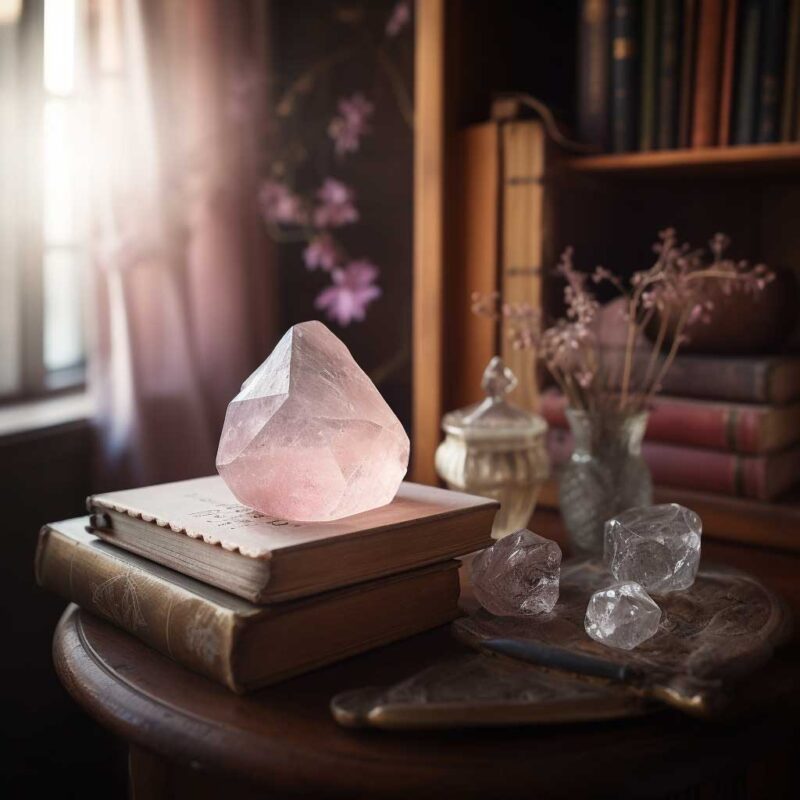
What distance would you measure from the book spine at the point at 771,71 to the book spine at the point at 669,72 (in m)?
A: 0.11

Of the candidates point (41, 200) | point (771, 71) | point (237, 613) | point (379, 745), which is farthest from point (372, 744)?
point (41, 200)

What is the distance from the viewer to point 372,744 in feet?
1.86

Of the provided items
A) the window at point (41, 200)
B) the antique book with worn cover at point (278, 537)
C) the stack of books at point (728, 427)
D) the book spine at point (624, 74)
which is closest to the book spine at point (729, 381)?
the stack of books at point (728, 427)

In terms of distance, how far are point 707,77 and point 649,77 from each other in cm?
8

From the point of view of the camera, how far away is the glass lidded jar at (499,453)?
3.43ft

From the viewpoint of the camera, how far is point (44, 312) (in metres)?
1.58

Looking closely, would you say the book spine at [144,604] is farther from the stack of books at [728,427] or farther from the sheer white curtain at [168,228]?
the sheer white curtain at [168,228]

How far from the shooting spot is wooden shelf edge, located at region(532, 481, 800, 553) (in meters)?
1.12

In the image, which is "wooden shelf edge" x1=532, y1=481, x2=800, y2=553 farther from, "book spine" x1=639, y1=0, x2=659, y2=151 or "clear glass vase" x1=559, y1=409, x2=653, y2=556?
"book spine" x1=639, y1=0, x2=659, y2=151

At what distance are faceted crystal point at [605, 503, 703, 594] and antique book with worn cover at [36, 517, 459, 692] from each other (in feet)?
0.52

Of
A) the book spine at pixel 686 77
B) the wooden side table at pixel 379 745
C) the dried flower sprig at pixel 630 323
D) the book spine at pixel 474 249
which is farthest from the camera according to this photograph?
the book spine at pixel 474 249

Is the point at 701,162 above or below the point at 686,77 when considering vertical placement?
below

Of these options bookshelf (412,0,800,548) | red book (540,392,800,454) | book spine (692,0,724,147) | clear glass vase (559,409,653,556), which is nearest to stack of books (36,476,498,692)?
clear glass vase (559,409,653,556)

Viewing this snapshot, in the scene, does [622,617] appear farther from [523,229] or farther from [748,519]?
[523,229]
